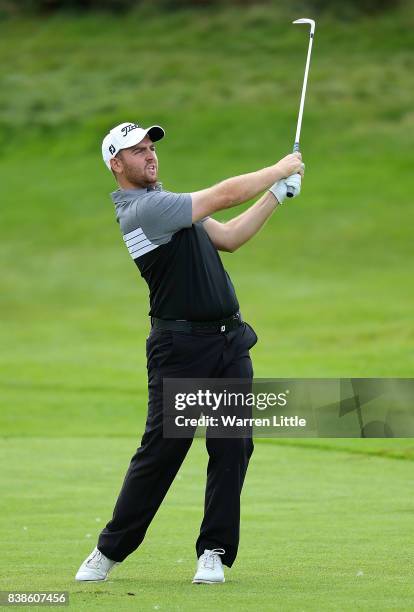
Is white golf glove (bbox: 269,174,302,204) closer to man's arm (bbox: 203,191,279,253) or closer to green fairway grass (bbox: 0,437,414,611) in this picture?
man's arm (bbox: 203,191,279,253)

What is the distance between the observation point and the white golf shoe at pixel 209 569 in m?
6.54

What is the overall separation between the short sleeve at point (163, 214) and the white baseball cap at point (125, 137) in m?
0.29

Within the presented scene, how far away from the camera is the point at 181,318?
21.9 feet

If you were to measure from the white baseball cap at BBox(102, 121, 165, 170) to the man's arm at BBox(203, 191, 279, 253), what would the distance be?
0.50 m

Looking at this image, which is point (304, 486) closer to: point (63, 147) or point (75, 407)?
point (75, 407)

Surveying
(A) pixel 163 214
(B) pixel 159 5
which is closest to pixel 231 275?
(A) pixel 163 214

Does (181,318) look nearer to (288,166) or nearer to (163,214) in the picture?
(163,214)

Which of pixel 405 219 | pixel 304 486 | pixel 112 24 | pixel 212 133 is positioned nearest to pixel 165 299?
pixel 304 486

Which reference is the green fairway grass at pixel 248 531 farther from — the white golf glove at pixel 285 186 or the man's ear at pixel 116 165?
the man's ear at pixel 116 165

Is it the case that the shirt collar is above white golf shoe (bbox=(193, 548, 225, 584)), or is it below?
above

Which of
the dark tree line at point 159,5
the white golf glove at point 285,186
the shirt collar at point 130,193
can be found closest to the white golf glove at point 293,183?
the white golf glove at point 285,186

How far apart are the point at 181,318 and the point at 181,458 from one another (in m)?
0.66

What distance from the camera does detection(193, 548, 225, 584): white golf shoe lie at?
6535 millimetres

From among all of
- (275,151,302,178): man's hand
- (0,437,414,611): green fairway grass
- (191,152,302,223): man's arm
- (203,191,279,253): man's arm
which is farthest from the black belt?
(0,437,414,611): green fairway grass
